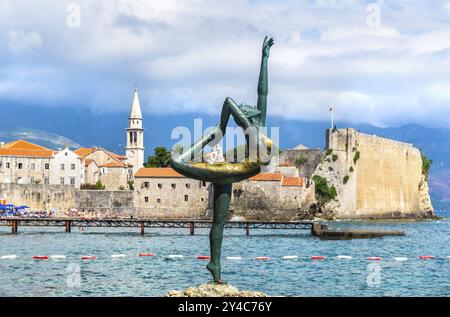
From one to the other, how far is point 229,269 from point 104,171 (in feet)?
220

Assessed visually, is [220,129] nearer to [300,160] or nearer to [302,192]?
[302,192]

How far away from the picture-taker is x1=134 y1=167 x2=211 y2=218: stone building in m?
86.1

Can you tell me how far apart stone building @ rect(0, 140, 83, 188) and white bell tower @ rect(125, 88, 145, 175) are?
48.0ft

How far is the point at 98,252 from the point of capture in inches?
1614

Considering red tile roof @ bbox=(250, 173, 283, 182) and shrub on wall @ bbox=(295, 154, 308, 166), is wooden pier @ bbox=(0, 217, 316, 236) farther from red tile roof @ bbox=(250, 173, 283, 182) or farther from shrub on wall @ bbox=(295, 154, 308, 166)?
shrub on wall @ bbox=(295, 154, 308, 166)

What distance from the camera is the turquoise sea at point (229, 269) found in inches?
981

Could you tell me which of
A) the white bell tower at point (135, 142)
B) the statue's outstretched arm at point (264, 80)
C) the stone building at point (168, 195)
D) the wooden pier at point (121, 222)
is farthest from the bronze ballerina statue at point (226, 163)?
the white bell tower at point (135, 142)

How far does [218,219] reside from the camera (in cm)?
1301

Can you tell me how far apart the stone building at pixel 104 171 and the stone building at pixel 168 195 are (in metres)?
9.76

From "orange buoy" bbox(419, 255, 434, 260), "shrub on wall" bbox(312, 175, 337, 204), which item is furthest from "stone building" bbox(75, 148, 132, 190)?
"orange buoy" bbox(419, 255, 434, 260)

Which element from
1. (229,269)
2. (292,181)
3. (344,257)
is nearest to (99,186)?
(292,181)
